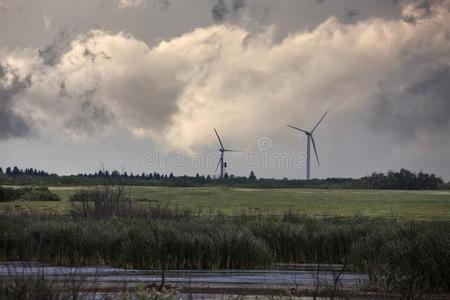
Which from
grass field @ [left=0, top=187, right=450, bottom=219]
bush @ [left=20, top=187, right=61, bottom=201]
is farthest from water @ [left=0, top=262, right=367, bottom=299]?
bush @ [left=20, top=187, right=61, bottom=201]

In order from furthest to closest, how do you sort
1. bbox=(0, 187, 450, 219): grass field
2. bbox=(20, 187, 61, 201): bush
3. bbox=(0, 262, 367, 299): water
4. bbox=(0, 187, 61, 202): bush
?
bbox=(20, 187, 61, 201): bush
bbox=(0, 187, 61, 202): bush
bbox=(0, 187, 450, 219): grass field
bbox=(0, 262, 367, 299): water

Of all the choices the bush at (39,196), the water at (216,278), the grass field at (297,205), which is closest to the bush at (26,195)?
the bush at (39,196)

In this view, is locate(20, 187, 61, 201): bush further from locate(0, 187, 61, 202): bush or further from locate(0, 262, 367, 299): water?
locate(0, 262, 367, 299): water

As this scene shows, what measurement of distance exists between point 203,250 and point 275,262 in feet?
12.7

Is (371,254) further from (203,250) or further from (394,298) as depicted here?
(394,298)

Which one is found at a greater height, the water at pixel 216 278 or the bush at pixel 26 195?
the bush at pixel 26 195

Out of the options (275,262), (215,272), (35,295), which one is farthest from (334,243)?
(35,295)

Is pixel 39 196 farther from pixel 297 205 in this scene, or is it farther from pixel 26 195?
pixel 297 205

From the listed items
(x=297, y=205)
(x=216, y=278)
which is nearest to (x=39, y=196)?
(x=297, y=205)

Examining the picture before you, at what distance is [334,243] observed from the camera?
101 feet

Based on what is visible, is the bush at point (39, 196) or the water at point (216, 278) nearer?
the water at point (216, 278)

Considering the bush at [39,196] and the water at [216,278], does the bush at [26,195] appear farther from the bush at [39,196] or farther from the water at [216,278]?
the water at [216,278]

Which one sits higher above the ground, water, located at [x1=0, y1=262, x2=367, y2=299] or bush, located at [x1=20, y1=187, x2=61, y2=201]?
bush, located at [x1=20, y1=187, x2=61, y2=201]

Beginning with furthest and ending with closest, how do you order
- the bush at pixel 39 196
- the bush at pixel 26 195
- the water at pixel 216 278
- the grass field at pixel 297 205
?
the bush at pixel 39 196, the bush at pixel 26 195, the grass field at pixel 297 205, the water at pixel 216 278
